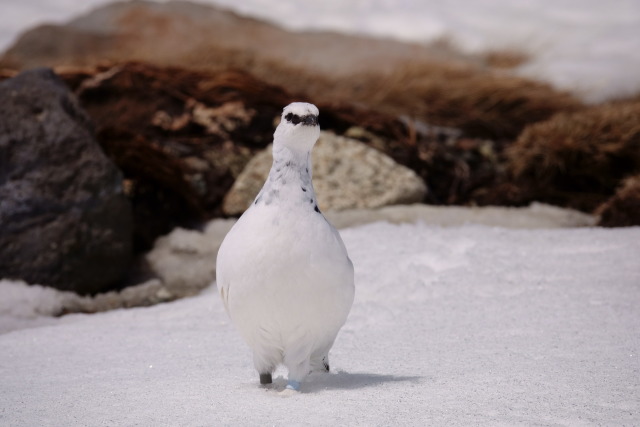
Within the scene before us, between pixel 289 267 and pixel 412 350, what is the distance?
0.78 meters

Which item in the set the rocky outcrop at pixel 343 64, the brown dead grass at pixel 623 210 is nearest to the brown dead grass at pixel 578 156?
the brown dead grass at pixel 623 210

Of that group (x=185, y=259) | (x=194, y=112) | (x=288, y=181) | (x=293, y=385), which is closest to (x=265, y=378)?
(x=293, y=385)

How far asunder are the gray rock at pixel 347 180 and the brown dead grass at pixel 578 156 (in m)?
0.94

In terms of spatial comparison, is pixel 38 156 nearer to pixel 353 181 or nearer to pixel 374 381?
pixel 353 181

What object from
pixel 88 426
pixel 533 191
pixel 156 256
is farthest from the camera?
pixel 533 191

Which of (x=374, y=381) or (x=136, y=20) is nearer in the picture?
(x=374, y=381)

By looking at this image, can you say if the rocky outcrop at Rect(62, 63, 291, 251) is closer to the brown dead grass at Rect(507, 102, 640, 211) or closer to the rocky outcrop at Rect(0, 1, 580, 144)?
the rocky outcrop at Rect(0, 1, 580, 144)

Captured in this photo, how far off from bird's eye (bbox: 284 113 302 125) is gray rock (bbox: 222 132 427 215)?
2.79 meters

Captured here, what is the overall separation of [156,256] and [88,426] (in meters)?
2.57

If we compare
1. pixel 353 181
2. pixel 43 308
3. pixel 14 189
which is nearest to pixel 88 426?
pixel 43 308

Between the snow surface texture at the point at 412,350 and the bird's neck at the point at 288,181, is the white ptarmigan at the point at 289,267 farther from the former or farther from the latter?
the snow surface texture at the point at 412,350

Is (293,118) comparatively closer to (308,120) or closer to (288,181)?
(308,120)

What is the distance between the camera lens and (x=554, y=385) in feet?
6.63

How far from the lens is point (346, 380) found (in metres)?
2.11
